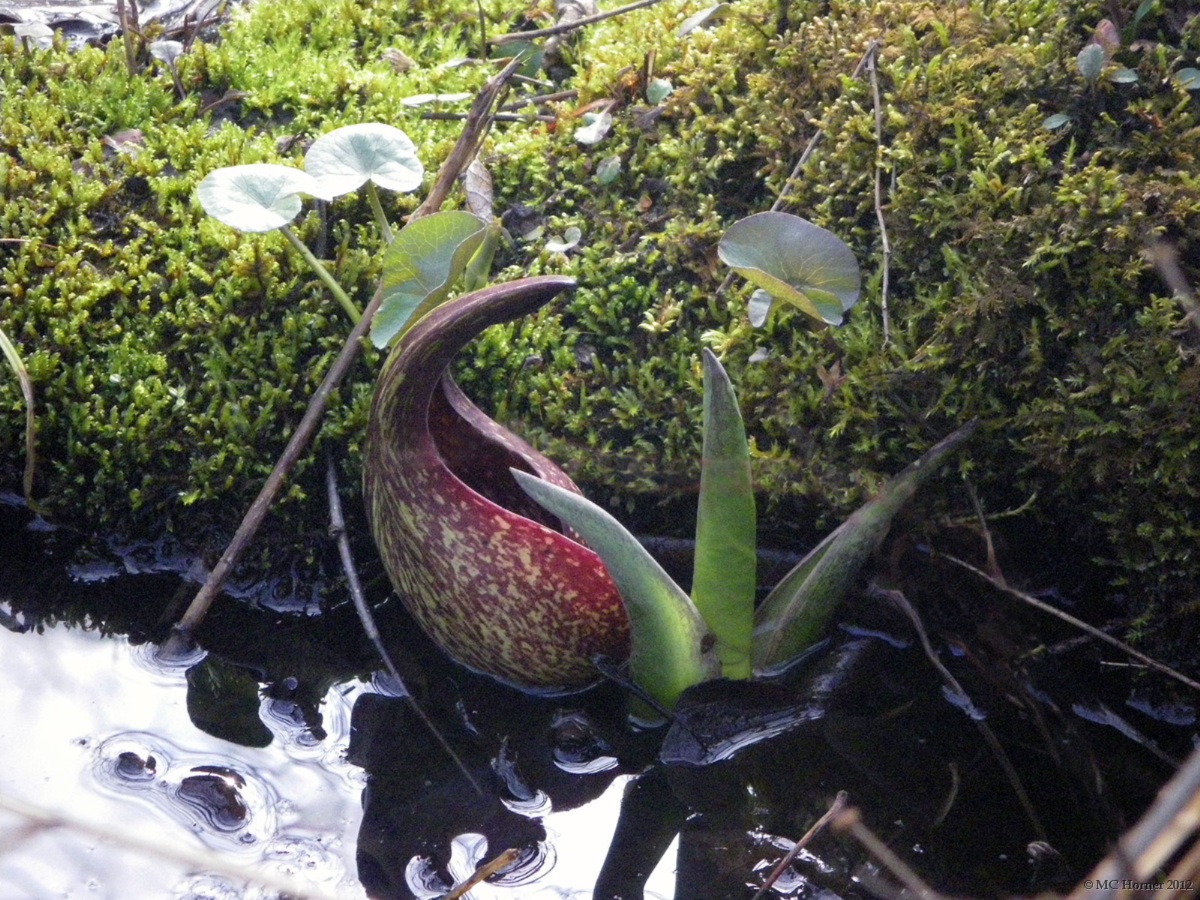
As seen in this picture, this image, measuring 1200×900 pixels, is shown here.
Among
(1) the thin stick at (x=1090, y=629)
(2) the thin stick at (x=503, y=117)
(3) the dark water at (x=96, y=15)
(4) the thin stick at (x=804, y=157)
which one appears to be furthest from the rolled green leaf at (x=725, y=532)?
(3) the dark water at (x=96, y=15)

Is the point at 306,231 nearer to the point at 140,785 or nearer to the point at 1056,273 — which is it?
the point at 140,785

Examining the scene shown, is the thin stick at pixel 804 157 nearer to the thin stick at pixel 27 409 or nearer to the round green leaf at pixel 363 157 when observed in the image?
the round green leaf at pixel 363 157

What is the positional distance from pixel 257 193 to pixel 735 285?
1.06m

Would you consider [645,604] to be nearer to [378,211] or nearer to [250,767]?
[250,767]

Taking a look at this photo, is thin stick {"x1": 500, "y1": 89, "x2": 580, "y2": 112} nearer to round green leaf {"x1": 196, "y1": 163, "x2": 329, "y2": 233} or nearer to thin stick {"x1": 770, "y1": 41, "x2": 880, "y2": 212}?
thin stick {"x1": 770, "y1": 41, "x2": 880, "y2": 212}

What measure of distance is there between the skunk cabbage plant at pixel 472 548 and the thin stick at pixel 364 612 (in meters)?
0.11

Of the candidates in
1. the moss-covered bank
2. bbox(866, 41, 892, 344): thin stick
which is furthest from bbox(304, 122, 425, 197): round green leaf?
bbox(866, 41, 892, 344): thin stick

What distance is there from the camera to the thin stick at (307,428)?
1.91 m

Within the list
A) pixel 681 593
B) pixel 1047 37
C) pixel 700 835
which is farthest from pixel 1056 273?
pixel 700 835

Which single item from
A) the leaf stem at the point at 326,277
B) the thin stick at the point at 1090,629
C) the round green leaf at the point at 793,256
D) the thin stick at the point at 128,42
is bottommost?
the thin stick at the point at 1090,629

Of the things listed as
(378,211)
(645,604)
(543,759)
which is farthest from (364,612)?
(378,211)

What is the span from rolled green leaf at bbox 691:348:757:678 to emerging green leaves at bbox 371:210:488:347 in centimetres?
58

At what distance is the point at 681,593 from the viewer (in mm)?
1596

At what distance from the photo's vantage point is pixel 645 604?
5.18ft
